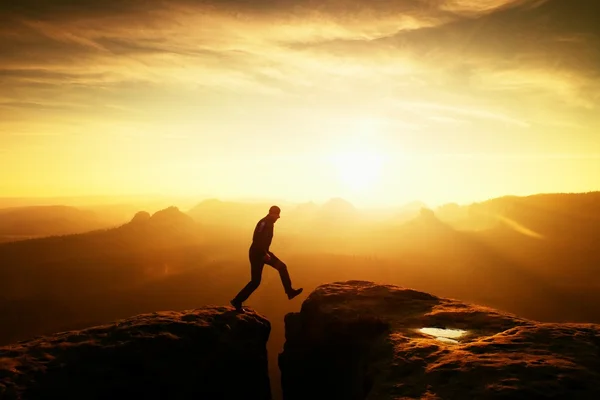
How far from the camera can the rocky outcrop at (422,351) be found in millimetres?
5316

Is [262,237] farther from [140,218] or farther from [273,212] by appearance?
[140,218]

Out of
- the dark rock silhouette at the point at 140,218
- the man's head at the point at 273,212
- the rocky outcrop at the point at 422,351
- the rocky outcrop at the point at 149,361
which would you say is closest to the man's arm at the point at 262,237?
the man's head at the point at 273,212

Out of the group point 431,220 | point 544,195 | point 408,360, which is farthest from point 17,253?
point 544,195

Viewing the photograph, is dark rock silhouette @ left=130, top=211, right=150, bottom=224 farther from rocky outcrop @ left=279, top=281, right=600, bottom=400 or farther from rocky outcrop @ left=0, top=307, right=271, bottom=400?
rocky outcrop @ left=0, top=307, right=271, bottom=400

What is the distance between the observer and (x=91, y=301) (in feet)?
128

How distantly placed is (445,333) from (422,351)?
4.58ft

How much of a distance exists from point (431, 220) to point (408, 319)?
312 ft

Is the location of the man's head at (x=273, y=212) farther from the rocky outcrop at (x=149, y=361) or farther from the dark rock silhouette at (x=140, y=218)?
the dark rock silhouette at (x=140, y=218)

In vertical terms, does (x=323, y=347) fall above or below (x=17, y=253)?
above

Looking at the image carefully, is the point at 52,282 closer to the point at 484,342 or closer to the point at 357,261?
the point at 357,261

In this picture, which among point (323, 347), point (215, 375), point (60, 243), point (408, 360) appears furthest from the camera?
point (60, 243)

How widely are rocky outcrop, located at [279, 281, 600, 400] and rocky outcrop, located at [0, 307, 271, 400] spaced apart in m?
1.62

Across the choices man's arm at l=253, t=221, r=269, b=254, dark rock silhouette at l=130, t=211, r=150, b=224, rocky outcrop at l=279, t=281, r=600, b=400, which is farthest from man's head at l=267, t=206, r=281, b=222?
dark rock silhouette at l=130, t=211, r=150, b=224

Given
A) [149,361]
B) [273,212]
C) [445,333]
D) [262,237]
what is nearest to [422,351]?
[445,333]
